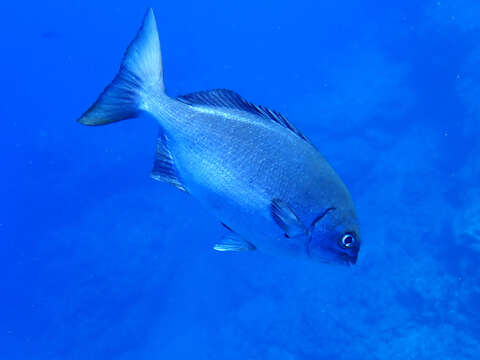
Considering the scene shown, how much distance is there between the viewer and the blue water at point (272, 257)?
9.23 meters

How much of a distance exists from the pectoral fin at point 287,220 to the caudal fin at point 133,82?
56cm

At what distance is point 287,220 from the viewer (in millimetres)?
1219

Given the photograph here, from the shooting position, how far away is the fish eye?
4.17 feet

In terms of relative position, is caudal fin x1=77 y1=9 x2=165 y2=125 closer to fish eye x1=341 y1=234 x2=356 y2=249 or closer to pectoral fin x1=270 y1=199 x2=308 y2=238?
pectoral fin x1=270 y1=199 x2=308 y2=238

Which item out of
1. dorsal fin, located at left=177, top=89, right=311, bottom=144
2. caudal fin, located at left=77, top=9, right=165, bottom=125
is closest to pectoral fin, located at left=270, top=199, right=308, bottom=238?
dorsal fin, located at left=177, top=89, right=311, bottom=144

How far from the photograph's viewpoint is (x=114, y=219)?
1505cm

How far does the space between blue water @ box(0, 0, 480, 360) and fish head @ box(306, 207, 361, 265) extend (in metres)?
3.08

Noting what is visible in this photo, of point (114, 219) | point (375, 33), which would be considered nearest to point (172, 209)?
point (114, 219)

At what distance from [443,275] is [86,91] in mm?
20960

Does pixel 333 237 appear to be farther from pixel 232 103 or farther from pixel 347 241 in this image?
pixel 232 103

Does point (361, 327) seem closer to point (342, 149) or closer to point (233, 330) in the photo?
point (233, 330)

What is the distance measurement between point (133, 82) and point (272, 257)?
9832 mm

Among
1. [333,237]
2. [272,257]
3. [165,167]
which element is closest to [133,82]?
[165,167]

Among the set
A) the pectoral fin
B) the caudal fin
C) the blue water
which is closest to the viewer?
the pectoral fin
